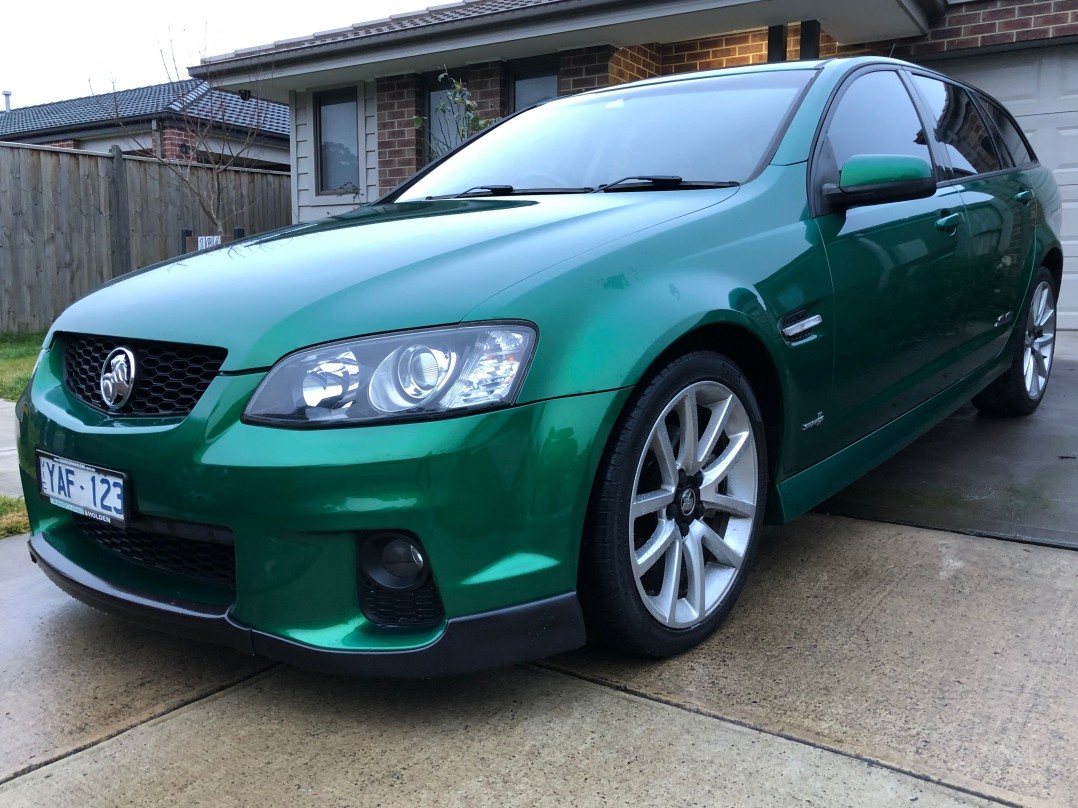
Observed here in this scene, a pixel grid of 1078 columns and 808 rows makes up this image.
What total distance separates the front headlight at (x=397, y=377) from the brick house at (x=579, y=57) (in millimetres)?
5025

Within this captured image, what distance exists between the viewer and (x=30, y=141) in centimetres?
2042

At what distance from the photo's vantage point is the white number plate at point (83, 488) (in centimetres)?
213

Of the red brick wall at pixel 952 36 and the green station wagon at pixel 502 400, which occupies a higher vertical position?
the red brick wall at pixel 952 36

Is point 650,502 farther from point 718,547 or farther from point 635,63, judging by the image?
point 635,63

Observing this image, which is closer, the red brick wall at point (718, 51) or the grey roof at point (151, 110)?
the red brick wall at point (718, 51)

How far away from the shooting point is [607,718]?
7.02 ft

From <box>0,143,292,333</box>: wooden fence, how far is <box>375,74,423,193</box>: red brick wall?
280cm

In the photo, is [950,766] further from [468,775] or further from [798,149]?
[798,149]

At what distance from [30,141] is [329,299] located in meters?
21.6

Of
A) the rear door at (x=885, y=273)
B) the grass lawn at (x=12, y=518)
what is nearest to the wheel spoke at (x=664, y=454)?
the rear door at (x=885, y=273)

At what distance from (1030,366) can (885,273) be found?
7.45 ft

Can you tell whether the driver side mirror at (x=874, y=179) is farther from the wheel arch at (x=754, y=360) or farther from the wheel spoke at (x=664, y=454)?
the wheel spoke at (x=664, y=454)

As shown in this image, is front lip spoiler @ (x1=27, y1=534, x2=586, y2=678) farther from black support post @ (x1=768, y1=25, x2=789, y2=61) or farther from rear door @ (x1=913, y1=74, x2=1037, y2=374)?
black support post @ (x1=768, y1=25, x2=789, y2=61)

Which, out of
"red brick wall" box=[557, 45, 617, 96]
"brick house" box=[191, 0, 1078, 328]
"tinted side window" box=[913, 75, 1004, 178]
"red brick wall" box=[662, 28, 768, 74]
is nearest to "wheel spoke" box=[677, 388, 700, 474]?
"tinted side window" box=[913, 75, 1004, 178]
